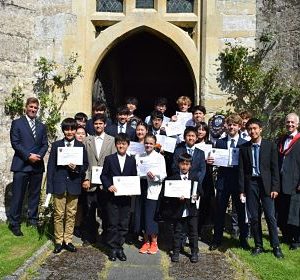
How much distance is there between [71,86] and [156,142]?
2397 millimetres

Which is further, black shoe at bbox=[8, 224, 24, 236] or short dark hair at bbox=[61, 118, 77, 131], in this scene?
black shoe at bbox=[8, 224, 24, 236]

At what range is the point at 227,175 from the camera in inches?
245

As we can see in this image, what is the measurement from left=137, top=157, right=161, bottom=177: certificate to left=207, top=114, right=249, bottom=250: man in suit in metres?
0.79

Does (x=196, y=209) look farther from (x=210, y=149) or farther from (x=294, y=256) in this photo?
(x=294, y=256)

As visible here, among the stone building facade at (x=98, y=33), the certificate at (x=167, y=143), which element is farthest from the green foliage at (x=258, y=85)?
the certificate at (x=167, y=143)

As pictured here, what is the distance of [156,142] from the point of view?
6430 mm

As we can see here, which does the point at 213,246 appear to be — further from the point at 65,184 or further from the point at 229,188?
the point at 65,184

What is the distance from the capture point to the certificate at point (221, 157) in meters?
6.13

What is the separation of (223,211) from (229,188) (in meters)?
0.32

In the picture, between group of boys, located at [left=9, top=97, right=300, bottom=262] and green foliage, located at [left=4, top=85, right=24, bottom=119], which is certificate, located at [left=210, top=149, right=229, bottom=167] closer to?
group of boys, located at [left=9, top=97, right=300, bottom=262]

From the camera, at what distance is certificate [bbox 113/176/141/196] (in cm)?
572

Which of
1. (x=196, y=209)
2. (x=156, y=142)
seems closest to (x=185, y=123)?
(x=156, y=142)

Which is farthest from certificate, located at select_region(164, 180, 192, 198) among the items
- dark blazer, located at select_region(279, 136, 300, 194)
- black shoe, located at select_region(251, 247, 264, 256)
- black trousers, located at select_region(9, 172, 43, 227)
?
black trousers, located at select_region(9, 172, 43, 227)

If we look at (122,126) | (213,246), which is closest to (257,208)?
(213,246)
